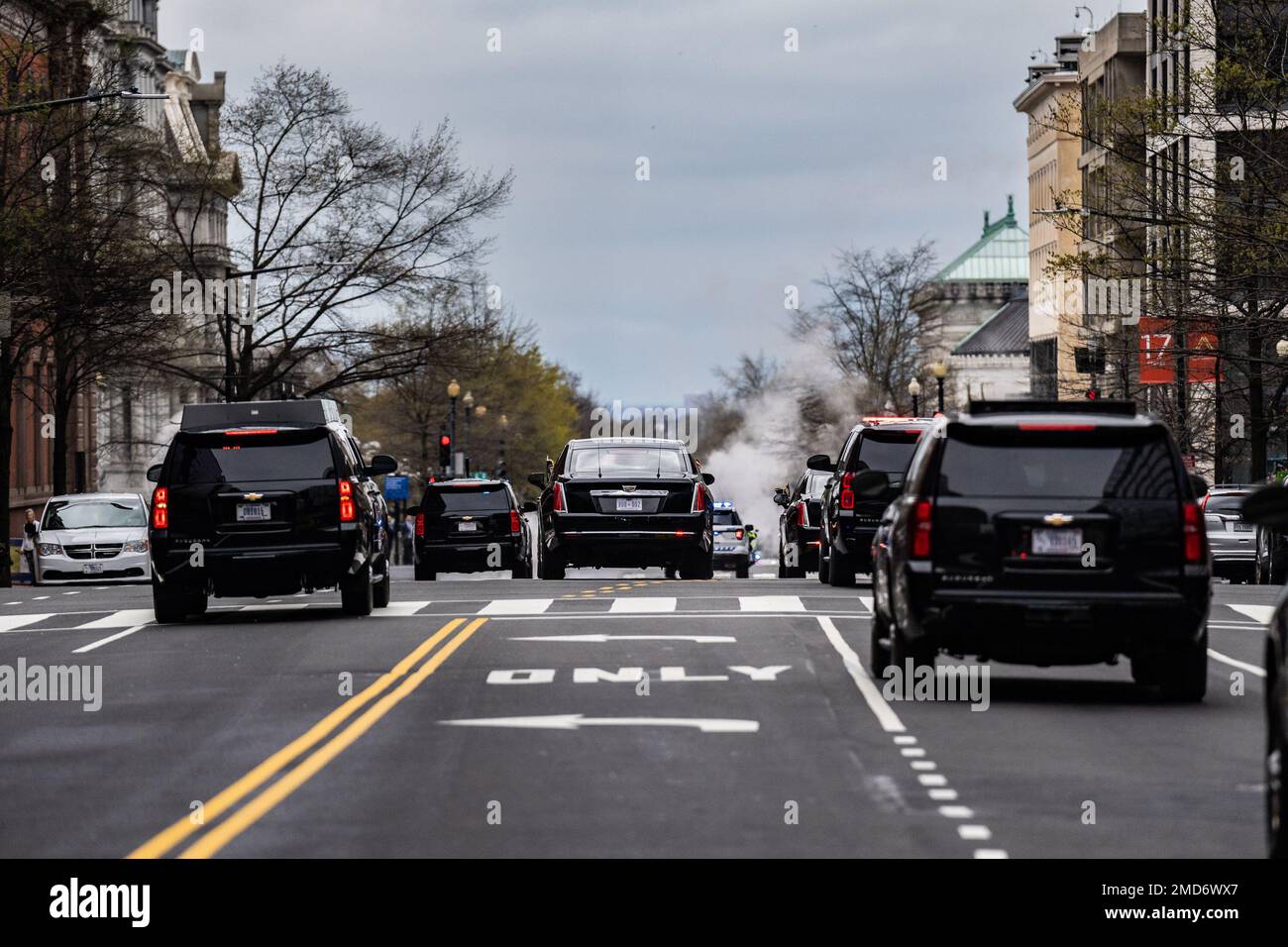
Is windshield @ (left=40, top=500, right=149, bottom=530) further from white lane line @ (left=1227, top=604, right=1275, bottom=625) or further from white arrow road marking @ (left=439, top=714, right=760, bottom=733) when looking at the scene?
white arrow road marking @ (left=439, top=714, right=760, bottom=733)

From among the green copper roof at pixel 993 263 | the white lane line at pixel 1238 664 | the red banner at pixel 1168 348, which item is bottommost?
the white lane line at pixel 1238 664

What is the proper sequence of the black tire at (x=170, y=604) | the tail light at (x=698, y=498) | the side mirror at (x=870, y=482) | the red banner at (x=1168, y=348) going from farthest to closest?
the red banner at (x=1168, y=348) → the tail light at (x=698, y=498) → the black tire at (x=170, y=604) → the side mirror at (x=870, y=482)

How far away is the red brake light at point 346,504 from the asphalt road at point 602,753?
70.0 inches

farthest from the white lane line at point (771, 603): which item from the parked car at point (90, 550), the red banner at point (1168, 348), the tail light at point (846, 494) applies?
the parked car at point (90, 550)

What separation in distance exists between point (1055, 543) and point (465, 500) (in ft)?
86.4

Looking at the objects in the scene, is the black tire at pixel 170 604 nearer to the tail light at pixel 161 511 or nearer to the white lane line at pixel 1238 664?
the tail light at pixel 161 511

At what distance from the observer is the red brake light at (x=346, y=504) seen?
23.1 metres

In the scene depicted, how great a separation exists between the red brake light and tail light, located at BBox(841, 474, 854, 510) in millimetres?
6690

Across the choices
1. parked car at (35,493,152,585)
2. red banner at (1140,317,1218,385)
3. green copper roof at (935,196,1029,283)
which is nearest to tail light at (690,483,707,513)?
red banner at (1140,317,1218,385)

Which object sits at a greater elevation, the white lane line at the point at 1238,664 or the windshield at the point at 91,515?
the windshield at the point at 91,515

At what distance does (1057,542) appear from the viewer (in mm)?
14758

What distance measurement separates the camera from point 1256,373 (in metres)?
47.8
